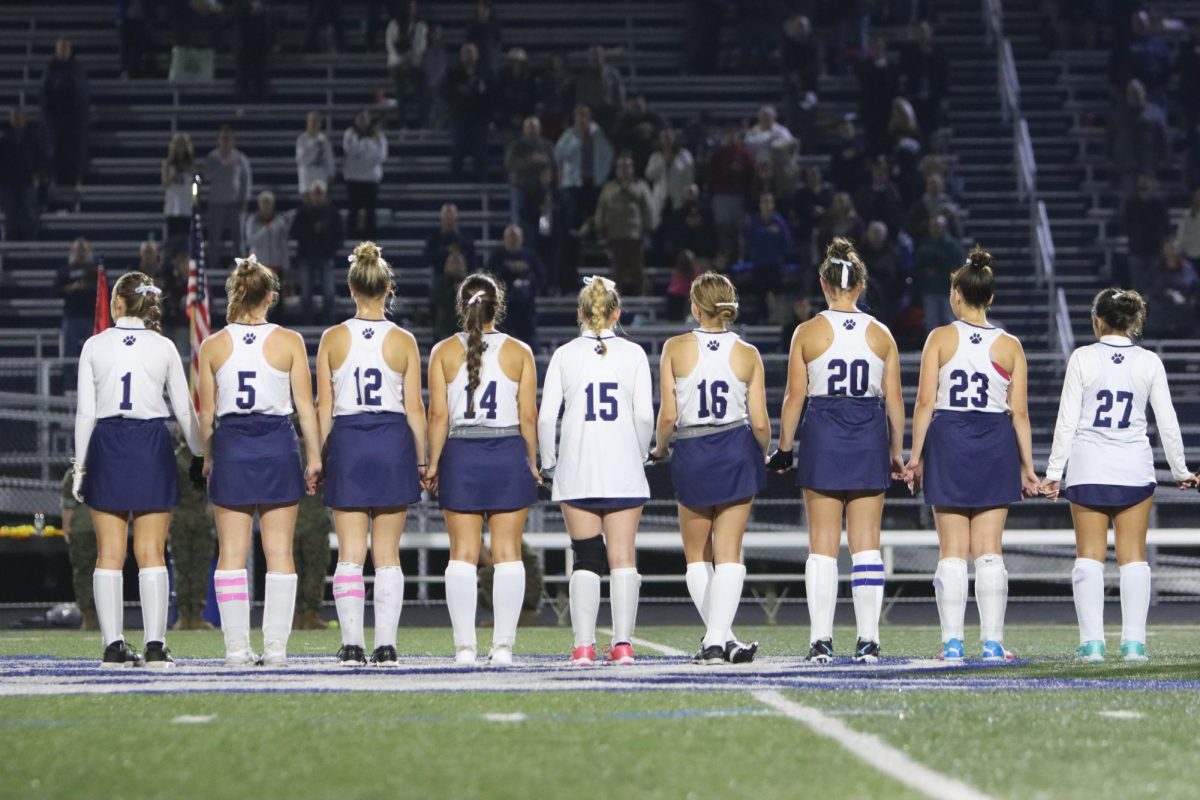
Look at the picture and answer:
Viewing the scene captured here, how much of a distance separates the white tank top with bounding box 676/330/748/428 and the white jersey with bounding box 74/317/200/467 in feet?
7.77

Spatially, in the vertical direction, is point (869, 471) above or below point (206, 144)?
below

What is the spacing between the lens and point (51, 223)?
24.6 metres

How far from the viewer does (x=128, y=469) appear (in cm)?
963

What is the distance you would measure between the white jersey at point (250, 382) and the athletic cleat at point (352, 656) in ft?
3.73

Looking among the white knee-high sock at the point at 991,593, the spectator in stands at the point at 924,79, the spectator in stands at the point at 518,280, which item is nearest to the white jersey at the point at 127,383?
the white knee-high sock at the point at 991,593

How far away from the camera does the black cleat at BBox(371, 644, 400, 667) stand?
372 inches

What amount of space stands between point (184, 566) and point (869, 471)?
7.17m

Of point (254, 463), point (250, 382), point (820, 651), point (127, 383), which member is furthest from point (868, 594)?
point (127, 383)

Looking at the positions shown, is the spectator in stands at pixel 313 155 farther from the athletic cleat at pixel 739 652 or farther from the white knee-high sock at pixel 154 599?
the athletic cleat at pixel 739 652

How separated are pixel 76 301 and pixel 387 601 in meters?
12.3

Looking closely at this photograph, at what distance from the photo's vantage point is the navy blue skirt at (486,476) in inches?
375

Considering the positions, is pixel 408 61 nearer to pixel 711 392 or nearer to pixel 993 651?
pixel 711 392

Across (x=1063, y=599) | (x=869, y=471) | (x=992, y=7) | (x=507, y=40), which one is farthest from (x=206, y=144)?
(x=869, y=471)

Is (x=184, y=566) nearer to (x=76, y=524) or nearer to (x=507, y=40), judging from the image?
(x=76, y=524)
